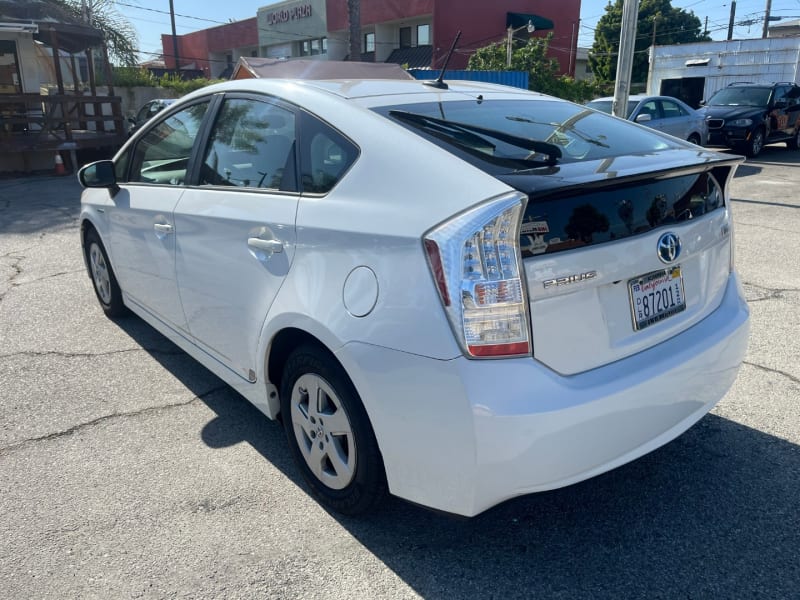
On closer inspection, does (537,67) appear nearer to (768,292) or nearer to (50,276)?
(768,292)

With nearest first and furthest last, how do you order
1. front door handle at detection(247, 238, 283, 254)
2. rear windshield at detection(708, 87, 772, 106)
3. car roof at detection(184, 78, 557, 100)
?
1. front door handle at detection(247, 238, 283, 254)
2. car roof at detection(184, 78, 557, 100)
3. rear windshield at detection(708, 87, 772, 106)

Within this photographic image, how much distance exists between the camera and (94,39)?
1708 centimetres

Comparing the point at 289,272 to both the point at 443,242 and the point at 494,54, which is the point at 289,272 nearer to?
the point at 443,242

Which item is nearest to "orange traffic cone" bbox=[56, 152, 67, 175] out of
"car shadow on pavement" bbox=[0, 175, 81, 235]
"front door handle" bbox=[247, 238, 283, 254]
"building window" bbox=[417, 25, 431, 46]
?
"car shadow on pavement" bbox=[0, 175, 81, 235]

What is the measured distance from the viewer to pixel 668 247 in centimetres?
237

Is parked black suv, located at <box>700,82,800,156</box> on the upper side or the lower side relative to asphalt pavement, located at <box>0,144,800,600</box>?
upper

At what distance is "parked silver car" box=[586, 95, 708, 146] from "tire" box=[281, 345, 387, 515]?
1181 centimetres

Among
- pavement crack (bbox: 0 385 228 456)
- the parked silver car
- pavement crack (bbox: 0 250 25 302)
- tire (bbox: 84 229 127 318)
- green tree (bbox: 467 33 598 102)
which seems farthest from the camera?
green tree (bbox: 467 33 598 102)

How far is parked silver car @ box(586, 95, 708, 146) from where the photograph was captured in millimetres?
13086

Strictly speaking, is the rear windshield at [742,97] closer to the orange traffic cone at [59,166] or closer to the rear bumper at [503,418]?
the orange traffic cone at [59,166]

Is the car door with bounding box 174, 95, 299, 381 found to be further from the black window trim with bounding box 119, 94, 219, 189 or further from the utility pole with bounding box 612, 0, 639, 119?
the utility pole with bounding box 612, 0, 639, 119

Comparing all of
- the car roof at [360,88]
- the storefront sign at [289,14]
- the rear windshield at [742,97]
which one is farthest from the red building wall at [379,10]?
the car roof at [360,88]

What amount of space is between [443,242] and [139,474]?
6.41 feet

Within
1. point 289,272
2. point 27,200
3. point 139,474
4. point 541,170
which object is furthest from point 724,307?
point 27,200
